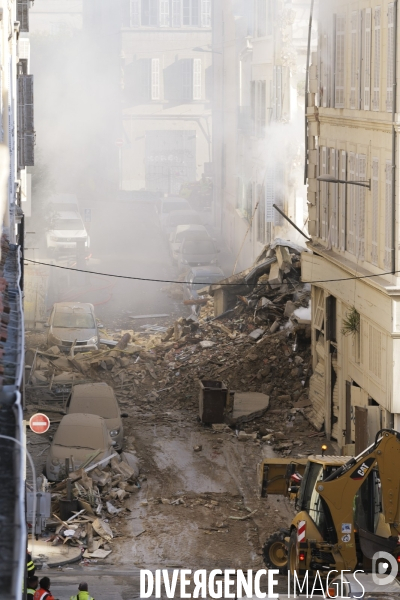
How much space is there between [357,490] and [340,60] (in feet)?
38.1

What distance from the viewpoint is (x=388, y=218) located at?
1823 centimetres

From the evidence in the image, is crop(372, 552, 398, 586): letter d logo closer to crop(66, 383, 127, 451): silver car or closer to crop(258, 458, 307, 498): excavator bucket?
crop(258, 458, 307, 498): excavator bucket

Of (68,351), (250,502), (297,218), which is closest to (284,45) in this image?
(297,218)

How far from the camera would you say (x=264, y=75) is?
38.6 m

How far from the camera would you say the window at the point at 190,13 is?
217 feet

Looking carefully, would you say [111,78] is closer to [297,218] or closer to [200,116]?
[200,116]

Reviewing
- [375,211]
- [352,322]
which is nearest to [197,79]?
[352,322]

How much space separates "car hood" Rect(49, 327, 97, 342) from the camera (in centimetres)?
2917

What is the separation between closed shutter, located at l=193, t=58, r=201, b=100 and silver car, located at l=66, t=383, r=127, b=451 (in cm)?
4715

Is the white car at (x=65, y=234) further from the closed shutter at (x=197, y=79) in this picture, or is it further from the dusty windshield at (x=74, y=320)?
the closed shutter at (x=197, y=79)

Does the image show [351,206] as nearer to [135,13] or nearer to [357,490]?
[357,490]

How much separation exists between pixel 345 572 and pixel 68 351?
16.9 m

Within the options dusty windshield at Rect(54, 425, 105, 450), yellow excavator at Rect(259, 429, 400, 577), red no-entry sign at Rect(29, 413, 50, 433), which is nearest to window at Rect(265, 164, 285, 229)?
dusty windshield at Rect(54, 425, 105, 450)

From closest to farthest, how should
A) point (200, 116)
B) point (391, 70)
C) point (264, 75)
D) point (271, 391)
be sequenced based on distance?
1. point (391, 70)
2. point (271, 391)
3. point (264, 75)
4. point (200, 116)
